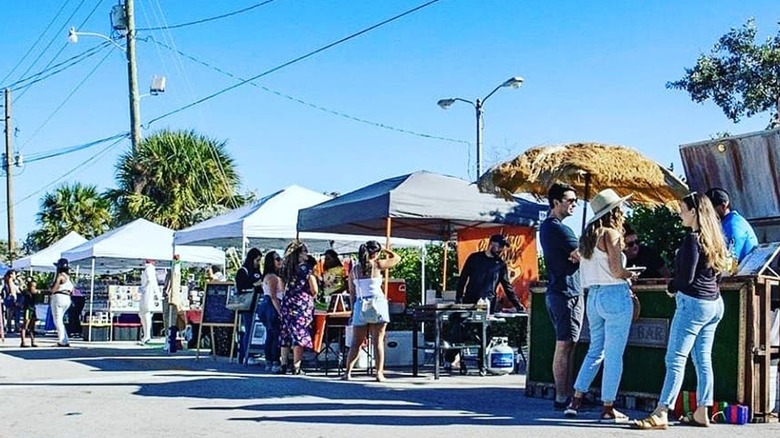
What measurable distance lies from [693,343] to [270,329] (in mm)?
7408

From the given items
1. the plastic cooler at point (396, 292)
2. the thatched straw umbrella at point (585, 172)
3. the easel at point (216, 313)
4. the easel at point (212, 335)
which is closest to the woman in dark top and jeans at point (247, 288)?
the easel at point (212, 335)

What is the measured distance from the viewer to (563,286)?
9.09m

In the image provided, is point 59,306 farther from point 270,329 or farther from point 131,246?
point 270,329

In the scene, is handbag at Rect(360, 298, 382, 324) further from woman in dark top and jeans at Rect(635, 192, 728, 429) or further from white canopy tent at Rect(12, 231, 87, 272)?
white canopy tent at Rect(12, 231, 87, 272)

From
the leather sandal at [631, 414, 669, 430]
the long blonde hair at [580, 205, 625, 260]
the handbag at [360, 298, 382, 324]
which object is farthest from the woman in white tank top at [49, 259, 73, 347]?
the leather sandal at [631, 414, 669, 430]

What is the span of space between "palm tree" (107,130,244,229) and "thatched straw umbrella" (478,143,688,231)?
20087 millimetres

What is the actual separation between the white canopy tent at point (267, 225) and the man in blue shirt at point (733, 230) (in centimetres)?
805

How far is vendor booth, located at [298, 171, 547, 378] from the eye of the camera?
13133mm

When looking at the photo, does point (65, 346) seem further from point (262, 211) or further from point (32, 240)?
point (32, 240)

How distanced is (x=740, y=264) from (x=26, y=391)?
7.13 meters

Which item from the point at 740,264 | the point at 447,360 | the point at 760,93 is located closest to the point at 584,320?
the point at 740,264

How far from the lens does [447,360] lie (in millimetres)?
13414

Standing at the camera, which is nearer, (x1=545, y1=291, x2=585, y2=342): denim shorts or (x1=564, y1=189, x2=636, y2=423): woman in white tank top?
(x1=564, y1=189, x2=636, y2=423): woman in white tank top

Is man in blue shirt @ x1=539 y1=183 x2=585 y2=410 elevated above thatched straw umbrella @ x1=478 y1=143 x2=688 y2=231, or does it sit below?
below
